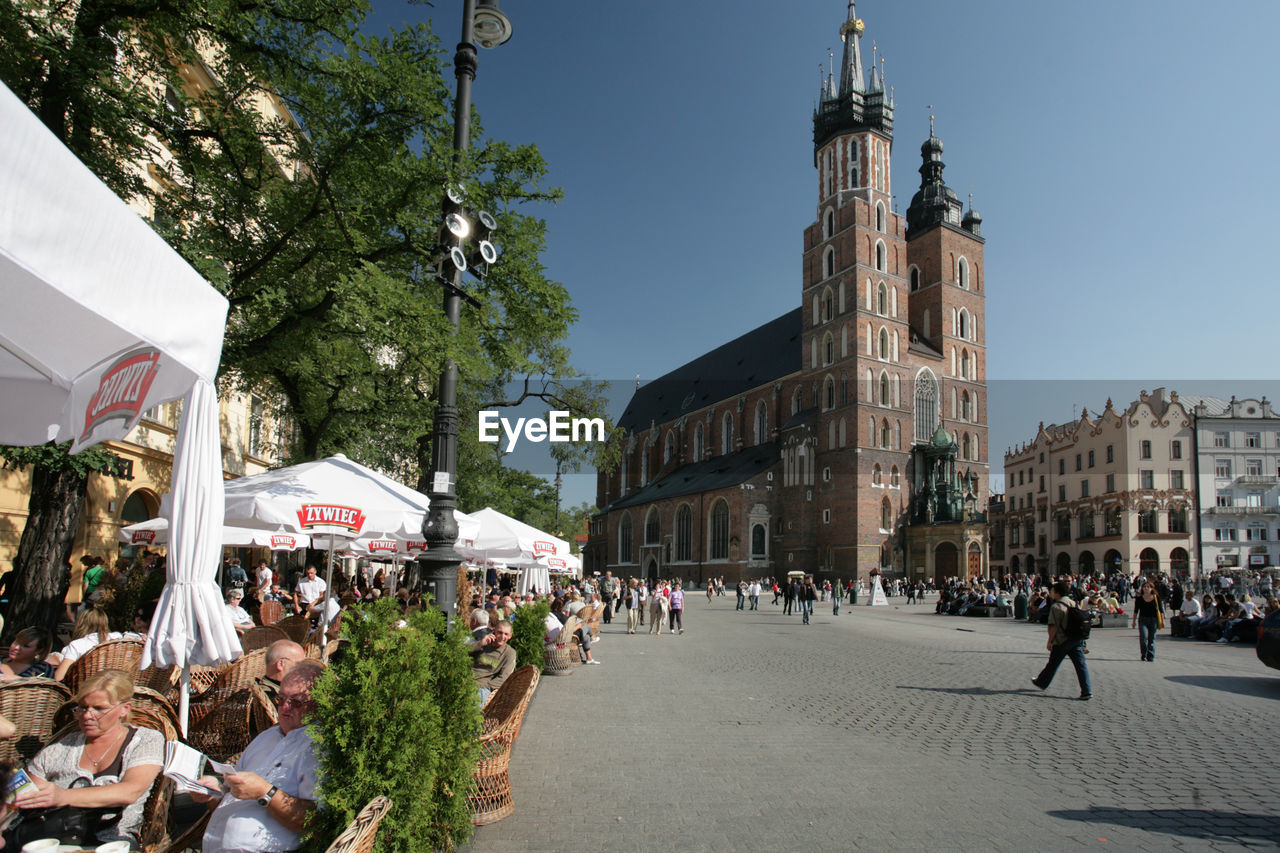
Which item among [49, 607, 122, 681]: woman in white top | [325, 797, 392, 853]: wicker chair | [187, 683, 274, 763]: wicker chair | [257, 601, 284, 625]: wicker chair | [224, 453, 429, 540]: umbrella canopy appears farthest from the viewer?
[257, 601, 284, 625]: wicker chair

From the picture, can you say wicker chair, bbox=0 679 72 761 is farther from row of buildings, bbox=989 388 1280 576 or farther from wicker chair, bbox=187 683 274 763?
row of buildings, bbox=989 388 1280 576

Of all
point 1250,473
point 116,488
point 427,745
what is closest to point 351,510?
point 427,745

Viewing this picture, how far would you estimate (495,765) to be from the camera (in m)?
4.83

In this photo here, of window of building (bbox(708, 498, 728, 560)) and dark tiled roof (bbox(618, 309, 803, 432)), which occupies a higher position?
dark tiled roof (bbox(618, 309, 803, 432))

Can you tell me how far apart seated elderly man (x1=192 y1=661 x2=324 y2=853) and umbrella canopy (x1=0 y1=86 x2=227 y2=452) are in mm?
1448

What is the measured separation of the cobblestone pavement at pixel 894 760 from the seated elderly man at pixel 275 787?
149 centimetres

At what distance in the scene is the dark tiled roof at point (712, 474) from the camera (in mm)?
53344

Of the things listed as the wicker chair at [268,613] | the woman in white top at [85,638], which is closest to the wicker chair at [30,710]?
the woman in white top at [85,638]

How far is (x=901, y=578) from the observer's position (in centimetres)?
4866

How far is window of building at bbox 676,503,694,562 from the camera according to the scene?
185ft

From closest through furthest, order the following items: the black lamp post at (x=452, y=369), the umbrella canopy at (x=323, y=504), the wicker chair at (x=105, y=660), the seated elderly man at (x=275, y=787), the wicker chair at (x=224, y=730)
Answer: the seated elderly man at (x=275, y=787) → the wicker chair at (x=224, y=730) → the wicker chair at (x=105, y=660) → the black lamp post at (x=452, y=369) → the umbrella canopy at (x=323, y=504)

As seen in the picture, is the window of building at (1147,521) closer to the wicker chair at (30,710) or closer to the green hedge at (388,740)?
the green hedge at (388,740)

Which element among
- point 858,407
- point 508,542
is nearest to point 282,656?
point 508,542

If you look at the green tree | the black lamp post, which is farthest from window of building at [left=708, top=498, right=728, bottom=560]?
the black lamp post
